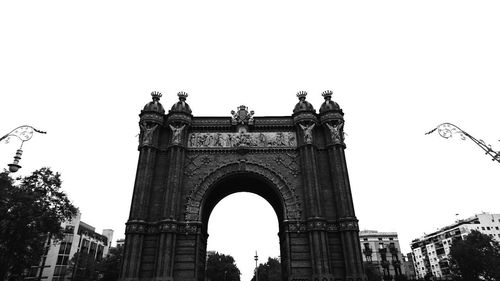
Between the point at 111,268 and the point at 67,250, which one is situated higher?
the point at 67,250

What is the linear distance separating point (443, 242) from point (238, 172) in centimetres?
8648

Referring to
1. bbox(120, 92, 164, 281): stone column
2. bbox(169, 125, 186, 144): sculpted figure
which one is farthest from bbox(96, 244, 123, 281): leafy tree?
bbox(169, 125, 186, 144): sculpted figure

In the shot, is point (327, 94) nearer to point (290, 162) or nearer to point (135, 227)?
point (290, 162)

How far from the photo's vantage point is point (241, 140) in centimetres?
2769

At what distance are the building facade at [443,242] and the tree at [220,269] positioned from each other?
47974mm

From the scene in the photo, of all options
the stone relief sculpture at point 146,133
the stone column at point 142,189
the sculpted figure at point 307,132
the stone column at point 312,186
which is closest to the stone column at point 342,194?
the stone column at point 312,186

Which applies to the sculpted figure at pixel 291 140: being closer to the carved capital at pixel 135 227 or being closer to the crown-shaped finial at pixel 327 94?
the crown-shaped finial at pixel 327 94

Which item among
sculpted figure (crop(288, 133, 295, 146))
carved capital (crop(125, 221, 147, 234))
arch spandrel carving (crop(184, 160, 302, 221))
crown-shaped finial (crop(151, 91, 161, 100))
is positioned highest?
crown-shaped finial (crop(151, 91, 161, 100))

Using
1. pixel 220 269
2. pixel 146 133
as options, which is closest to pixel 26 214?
pixel 146 133

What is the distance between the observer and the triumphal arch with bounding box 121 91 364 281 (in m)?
23.1

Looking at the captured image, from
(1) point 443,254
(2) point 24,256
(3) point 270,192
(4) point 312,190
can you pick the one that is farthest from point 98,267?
(1) point 443,254

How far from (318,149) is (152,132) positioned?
14.7m

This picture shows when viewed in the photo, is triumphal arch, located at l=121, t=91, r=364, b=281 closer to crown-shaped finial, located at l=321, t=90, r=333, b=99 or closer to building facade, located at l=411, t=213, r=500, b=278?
crown-shaped finial, located at l=321, t=90, r=333, b=99

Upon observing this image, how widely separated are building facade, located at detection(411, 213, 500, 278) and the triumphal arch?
57.6m
